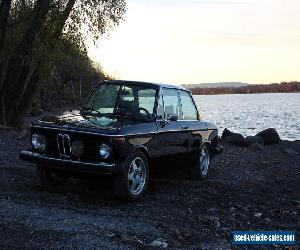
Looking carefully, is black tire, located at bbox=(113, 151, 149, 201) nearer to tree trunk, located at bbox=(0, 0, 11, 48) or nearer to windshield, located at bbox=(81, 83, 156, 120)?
windshield, located at bbox=(81, 83, 156, 120)

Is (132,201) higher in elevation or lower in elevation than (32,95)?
lower

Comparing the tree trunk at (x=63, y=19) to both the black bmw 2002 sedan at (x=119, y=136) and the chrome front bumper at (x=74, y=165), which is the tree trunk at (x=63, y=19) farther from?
the chrome front bumper at (x=74, y=165)

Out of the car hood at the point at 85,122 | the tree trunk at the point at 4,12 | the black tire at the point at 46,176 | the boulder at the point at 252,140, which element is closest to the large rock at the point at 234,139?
the boulder at the point at 252,140

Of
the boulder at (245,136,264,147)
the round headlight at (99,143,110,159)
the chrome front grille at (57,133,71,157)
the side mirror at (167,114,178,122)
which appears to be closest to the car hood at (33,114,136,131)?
the chrome front grille at (57,133,71,157)

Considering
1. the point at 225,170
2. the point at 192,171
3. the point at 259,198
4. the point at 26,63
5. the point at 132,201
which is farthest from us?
the point at 26,63

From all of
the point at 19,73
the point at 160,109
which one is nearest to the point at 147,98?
the point at 160,109

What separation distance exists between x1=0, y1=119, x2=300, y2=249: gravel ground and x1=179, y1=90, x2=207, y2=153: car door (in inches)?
34.9

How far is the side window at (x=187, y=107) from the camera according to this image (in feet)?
33.6

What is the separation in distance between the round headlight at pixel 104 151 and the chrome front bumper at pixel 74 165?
0.13m

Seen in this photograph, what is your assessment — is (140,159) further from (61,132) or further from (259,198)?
(259,198)

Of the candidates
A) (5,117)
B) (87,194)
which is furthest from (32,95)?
(87,194)

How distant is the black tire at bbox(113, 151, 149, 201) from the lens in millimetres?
7668

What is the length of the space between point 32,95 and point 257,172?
1029 cm

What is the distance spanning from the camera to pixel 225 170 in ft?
43.5
